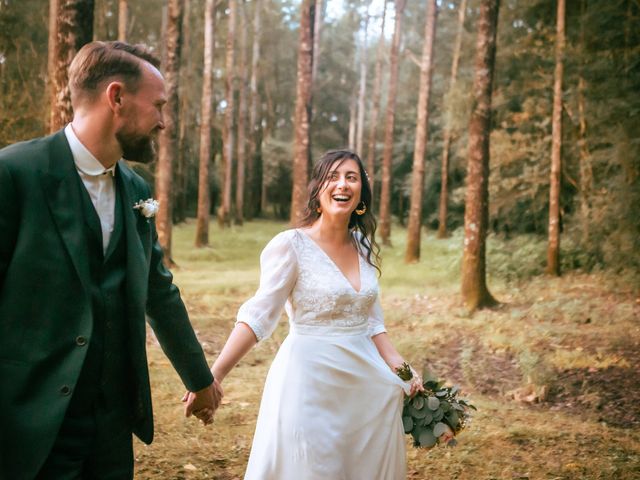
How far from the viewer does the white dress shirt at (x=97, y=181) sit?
8.75 ft

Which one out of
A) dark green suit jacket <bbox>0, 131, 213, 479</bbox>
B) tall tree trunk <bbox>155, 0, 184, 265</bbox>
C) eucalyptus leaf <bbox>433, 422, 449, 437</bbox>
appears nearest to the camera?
dark green suit jacket <bbox>0, 131, 213, 479</bbox>

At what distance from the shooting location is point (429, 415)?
146 inches

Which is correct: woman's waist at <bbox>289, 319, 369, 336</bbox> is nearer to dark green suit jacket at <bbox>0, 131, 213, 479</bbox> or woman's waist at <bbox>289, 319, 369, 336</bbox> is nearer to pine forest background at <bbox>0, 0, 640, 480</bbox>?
dark green suit jacket at <bbox>0, 131, 213, 479</bbox>

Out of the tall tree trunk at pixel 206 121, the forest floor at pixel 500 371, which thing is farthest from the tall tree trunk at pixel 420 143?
the tall tree trunk at pixel 206 121

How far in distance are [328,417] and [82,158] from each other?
1.95 m

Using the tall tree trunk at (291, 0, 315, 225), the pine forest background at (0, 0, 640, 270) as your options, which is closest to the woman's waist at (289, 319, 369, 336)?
the pine forest background at (0, 0, 640, 270)

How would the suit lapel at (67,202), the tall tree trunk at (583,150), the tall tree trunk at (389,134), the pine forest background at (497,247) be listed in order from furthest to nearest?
the tall tree trunk at (389,134) < the tall tree trunk at (583,150) < the pine forest background at (497,247) < the suit lapel at (67,202)

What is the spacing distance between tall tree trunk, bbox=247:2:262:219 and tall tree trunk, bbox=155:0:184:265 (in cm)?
2156

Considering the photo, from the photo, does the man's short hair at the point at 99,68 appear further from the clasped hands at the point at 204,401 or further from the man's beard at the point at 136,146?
the clasped hands at the point at 204,401

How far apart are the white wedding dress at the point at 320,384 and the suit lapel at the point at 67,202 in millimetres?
1374

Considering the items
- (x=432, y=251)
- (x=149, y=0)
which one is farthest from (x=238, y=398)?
(x=149, y=0)

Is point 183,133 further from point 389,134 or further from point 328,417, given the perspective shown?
point 328,417

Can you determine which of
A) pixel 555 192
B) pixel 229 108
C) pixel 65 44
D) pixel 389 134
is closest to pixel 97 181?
pixel 65 44

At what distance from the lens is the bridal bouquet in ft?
12.0
